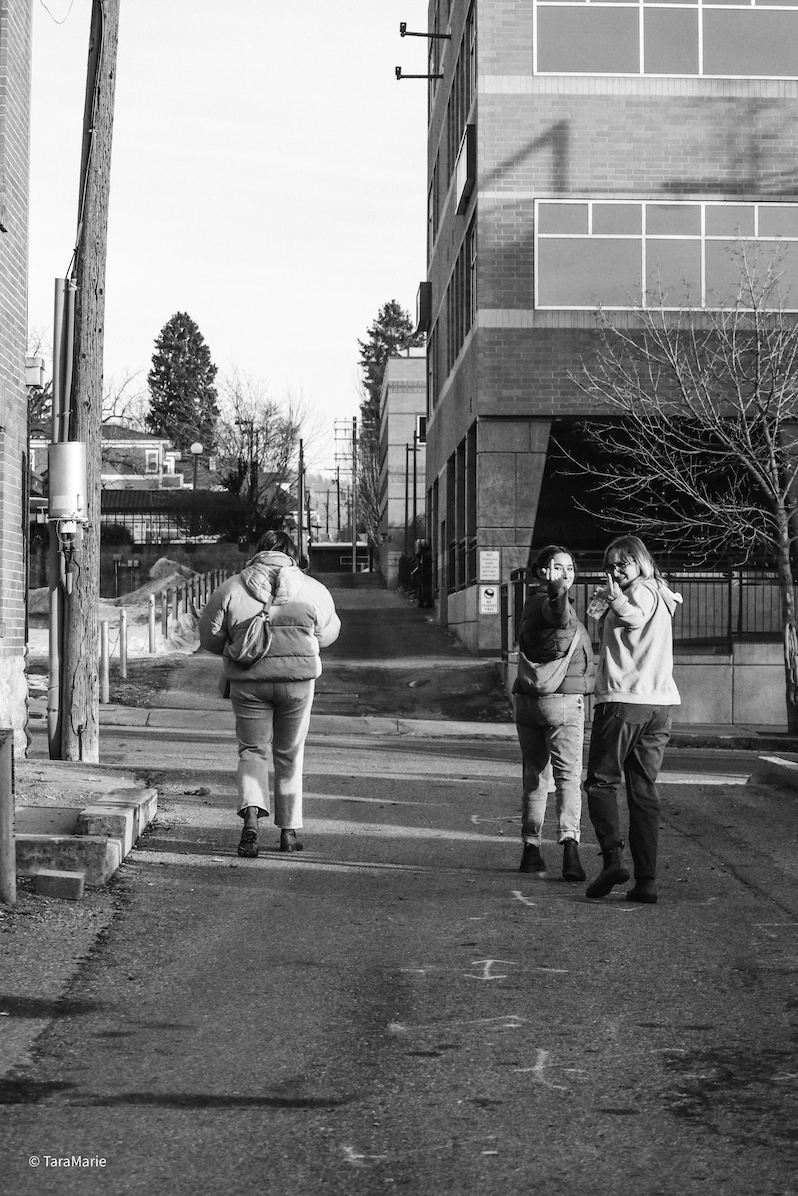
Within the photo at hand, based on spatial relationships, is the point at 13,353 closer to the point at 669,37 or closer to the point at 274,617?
the point at 274,617

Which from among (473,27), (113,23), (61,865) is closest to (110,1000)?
(61,865)

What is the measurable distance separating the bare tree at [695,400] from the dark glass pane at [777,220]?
0.48m

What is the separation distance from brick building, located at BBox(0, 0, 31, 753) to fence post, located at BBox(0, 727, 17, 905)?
20.3 feet

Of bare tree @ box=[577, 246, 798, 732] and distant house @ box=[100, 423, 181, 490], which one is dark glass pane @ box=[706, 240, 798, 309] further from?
distant house @ box=[100, 423, 181, 490]

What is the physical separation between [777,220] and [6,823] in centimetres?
2120

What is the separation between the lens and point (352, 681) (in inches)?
897

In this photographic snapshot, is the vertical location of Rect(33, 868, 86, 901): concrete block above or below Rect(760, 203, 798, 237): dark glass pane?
below

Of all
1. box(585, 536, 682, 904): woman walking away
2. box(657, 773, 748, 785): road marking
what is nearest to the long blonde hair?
box(585, 536, 682, 904): woman walking away

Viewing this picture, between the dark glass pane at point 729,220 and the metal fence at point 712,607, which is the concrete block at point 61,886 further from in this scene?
the dark glass pane at point 729,220

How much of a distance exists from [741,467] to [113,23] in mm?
15088

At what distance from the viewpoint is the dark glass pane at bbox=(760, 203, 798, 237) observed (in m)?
24.4

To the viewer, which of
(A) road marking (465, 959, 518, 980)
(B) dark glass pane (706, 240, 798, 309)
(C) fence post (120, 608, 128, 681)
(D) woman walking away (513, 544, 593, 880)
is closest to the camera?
(A) road marking (465, 959, 518, 980)

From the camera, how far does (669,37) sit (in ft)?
80.0

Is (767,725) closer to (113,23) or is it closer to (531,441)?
(531,441)
